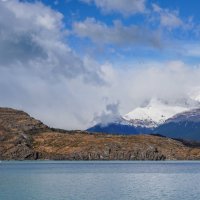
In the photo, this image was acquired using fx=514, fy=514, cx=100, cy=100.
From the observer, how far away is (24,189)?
140 m

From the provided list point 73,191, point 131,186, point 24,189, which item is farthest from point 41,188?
point 131,186

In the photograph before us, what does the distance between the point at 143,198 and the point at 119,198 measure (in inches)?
220

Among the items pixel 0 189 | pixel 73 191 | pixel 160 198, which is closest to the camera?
pixel 160 198

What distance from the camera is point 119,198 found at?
114m

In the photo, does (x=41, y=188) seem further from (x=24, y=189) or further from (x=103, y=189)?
(x=103, y=189)

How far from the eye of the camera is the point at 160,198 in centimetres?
11175

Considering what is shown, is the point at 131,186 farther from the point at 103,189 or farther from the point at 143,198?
the point at 143,198

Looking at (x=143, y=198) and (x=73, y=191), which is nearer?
(x=143, y=198)

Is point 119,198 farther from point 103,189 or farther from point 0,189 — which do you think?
point 0,189

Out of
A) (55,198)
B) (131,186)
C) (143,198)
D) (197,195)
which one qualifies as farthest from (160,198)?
(131,186)

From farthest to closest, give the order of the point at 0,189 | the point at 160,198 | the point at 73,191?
the point at 0,189 → the point at 73,191 → the point at 160,198

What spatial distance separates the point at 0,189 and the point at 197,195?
176 feet

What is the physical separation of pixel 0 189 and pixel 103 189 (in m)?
28.1

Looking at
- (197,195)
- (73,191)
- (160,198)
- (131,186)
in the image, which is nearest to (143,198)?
(160,198)
